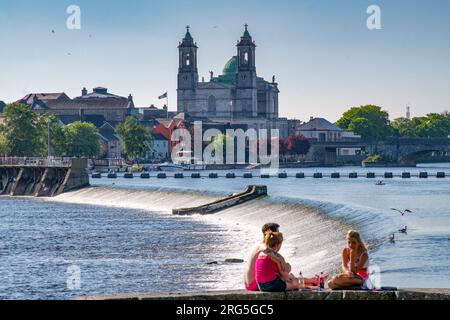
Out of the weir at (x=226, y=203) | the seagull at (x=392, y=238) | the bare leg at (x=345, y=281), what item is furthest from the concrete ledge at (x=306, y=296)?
the weir at (x=226, y=203)

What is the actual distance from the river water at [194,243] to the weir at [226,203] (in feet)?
6.84

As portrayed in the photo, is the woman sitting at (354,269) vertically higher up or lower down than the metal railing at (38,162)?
lower down

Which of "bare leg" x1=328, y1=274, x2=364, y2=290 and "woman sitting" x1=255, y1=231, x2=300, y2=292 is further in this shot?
"bare leg" x1=328, y1=274, x2=364, y2=290

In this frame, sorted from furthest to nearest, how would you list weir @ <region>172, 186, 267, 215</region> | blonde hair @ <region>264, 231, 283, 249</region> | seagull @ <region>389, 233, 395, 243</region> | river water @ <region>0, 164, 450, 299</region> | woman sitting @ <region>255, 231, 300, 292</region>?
weir @ <region>172, 186, 267, 215</region>
seagull @ <region>389, 233, 395, 243</region>
river water @ <region>0, 164, 450, 299</region>
woman sitting @ <region>255, 231, 300, 292</region>
blonde hair @ <region>264, 231, 283, 249</region>

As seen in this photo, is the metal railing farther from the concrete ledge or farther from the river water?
the concrete ledge

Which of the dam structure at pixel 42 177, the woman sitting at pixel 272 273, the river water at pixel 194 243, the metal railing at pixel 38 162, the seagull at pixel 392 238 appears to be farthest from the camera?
the metal railing at pixel 38 162

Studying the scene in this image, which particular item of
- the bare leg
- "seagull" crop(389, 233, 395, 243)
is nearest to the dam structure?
"seagull" crop(389, 233, 395, 243)

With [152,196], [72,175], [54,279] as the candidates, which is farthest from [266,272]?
[72,175]

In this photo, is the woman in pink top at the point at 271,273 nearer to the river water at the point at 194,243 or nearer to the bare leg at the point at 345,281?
the bare leg at the point at 345,281

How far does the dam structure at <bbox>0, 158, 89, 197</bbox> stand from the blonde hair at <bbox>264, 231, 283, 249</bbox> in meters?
136

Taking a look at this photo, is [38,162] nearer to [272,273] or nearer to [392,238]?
[392,238]

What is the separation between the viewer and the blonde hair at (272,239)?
89.9 ft

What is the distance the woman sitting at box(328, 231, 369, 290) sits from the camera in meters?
28.4
